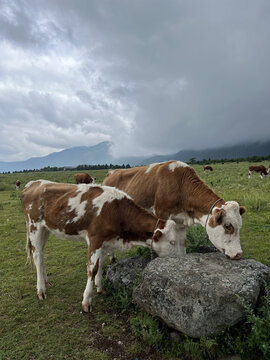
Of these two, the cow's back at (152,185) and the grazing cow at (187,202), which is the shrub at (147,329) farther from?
the cow's back at (152,185)

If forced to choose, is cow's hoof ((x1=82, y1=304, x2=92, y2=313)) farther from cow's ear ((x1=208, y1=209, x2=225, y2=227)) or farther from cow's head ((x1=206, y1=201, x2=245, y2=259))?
cow's ear ((x1=208, y1=209, x2=225, y2=227))

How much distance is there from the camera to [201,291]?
398cm

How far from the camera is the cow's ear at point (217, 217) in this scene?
4.92 m

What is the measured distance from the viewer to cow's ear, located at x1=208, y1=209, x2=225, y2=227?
4.92 m

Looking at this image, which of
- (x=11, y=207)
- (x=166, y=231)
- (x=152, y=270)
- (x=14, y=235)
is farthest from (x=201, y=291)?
(x=11, y=207)

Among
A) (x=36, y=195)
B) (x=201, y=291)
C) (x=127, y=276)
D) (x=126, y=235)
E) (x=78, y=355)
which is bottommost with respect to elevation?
(x=78, y=355)

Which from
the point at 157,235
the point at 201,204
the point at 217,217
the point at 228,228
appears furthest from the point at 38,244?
the point at 228,228

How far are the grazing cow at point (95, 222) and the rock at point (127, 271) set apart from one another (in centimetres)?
37

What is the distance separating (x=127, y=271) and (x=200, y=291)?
2287 mm

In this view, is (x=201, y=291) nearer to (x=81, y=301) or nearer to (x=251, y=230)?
(x=81, y=301)

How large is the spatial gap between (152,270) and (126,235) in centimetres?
114

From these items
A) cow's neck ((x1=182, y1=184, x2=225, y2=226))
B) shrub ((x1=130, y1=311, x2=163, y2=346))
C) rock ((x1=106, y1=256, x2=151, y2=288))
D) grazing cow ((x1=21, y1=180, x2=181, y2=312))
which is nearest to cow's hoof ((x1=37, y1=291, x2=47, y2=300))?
grazing cow ((x1=21, y1=180, x2=181, y2=312))

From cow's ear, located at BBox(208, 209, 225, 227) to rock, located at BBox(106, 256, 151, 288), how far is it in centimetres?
185

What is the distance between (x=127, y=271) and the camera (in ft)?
19.4
